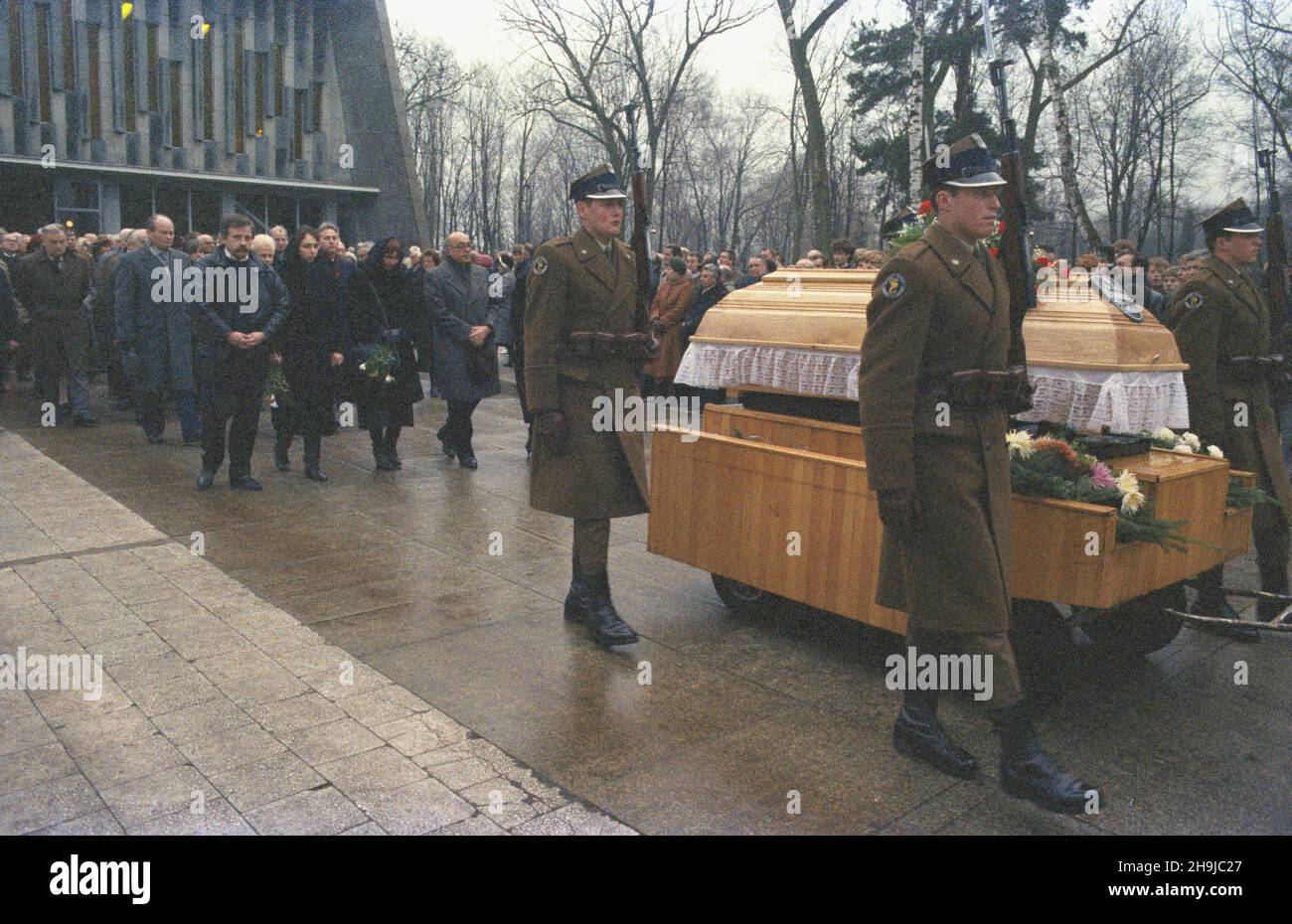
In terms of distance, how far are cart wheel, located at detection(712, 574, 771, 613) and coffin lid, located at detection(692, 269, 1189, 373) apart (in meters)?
1.17

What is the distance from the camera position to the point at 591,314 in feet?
17.4

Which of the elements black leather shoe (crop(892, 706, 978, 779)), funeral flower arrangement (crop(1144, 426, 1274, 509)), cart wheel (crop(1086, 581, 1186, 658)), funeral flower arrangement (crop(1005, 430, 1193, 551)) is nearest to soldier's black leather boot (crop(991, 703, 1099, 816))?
black leather shoe (crop(892, 706, 978, 779))

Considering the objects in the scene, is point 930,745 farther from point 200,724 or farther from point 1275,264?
point 1275,264


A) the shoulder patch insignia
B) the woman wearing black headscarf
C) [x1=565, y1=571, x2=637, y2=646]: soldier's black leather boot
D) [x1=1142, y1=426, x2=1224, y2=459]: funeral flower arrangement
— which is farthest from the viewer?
the woman wearing black headscarf

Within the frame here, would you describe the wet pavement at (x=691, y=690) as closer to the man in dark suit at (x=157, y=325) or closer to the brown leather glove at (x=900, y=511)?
the brown leather glove at (x=900, y=511)

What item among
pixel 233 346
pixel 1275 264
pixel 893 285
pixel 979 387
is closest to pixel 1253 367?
pixel 1275 264

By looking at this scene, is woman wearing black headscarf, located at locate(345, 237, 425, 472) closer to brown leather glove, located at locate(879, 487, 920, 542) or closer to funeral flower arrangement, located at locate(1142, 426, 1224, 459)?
funeral flower arrangement, located at locate(1142, 426, 1224, 459)

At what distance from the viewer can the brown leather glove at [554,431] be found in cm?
522

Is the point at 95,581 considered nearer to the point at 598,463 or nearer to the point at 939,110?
the point at 598,463

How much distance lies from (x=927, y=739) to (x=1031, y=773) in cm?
39

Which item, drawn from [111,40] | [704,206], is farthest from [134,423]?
[704,206]

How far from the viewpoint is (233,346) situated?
8445 millimetres

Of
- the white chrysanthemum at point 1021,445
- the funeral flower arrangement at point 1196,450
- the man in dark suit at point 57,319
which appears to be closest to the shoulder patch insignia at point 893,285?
the white chrysanthemum at point 1021,445

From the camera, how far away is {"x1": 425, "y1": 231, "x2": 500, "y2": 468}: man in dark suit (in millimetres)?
9445
